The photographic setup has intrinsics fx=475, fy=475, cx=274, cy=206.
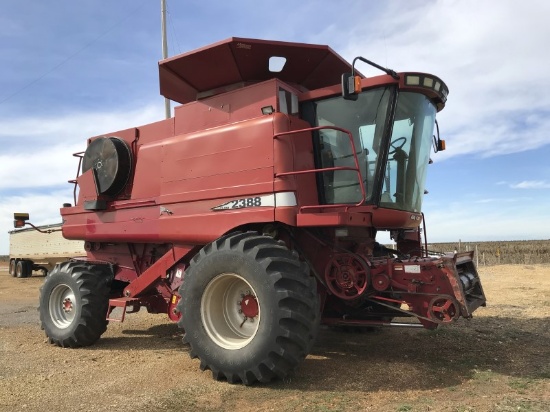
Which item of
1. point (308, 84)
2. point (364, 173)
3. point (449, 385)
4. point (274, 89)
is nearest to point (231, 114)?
point (274, 89)

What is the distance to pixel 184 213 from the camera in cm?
629

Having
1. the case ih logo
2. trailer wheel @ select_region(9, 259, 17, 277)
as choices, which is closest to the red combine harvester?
the case ih logo

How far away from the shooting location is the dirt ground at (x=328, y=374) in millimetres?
4301

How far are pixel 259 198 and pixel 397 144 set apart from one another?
182 cm

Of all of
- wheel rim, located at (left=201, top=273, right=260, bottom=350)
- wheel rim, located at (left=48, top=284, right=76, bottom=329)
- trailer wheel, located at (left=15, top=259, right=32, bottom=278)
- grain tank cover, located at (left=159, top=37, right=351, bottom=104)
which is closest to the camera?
wheel rim, located at (left=201, top=273, right=260, bottom=350)

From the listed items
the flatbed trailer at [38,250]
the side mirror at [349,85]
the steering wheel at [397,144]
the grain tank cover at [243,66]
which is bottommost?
the flatbed trailer at [38,250]

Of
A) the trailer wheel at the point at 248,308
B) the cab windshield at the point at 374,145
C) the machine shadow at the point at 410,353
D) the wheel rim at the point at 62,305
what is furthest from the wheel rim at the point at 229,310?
the wheel rim at the point at 62,305

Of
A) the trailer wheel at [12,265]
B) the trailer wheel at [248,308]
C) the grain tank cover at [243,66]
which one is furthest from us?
the trailer wheel at [12,265]

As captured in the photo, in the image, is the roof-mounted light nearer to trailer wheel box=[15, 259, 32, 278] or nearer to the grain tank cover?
the grain tank cover

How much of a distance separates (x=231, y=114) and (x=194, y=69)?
88 cm

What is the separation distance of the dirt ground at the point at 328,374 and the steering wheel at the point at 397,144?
2.56 m

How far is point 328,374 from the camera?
520 cm

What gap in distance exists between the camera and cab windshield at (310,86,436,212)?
560cm

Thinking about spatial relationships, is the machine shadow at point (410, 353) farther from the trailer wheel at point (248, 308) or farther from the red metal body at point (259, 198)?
the red metal body at point (259, 198)
